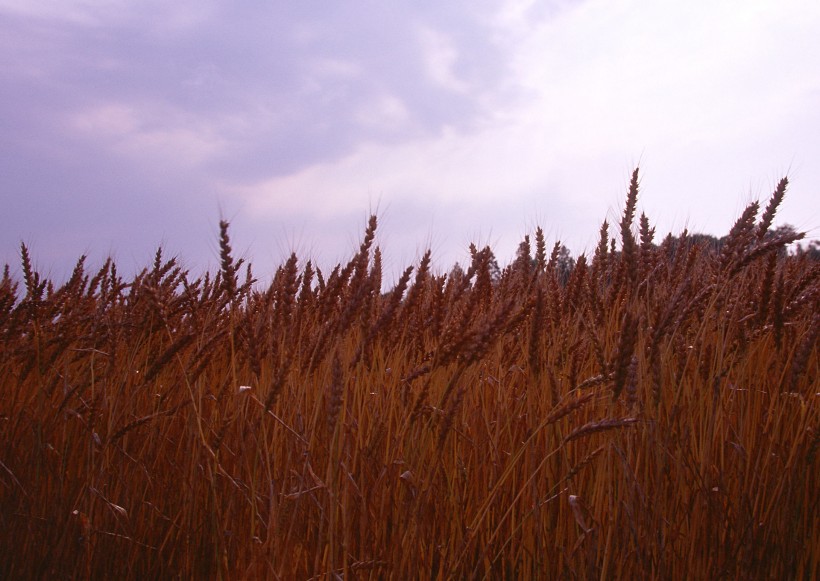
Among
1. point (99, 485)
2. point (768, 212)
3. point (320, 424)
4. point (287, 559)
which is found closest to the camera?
point (287, 559)

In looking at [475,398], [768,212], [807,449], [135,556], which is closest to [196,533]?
[135,556]

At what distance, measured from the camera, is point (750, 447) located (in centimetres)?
215

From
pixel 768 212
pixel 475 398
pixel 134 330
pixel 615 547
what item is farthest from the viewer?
pixel 768 212

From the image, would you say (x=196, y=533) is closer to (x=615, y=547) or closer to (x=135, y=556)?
(x=135, y=556)

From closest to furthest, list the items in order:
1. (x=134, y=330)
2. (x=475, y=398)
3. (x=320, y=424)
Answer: (x=320, y=424) → (x=475, y=398) → (x=134, y=330)

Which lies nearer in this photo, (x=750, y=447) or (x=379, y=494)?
(x=379, y=494)

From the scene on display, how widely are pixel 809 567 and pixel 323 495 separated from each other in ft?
4.71

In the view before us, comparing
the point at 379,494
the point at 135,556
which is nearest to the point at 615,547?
the point at 379,494

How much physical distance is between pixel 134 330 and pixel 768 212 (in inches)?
116

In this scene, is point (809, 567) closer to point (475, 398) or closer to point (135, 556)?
point (475, 398)

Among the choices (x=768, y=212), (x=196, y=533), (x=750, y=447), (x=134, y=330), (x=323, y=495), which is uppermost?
(x=768, y=212)

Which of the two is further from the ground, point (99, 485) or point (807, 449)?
point (807, 449)

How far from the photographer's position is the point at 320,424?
7.60ft

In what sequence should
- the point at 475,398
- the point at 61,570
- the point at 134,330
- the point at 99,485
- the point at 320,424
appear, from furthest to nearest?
the point at 134,330 < the point at 475,398 < the point at 320,424 < the point at 99,485 < the point at 61,570
